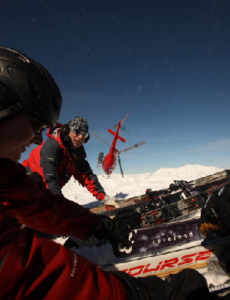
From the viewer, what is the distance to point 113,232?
2129 mm

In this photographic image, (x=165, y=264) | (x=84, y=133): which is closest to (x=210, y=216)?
(x=165, y=264)

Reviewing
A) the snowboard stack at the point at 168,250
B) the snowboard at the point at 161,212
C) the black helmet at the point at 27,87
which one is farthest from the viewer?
the snowboard at the point at 161,212

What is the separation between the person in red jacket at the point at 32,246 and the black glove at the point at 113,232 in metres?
0.95

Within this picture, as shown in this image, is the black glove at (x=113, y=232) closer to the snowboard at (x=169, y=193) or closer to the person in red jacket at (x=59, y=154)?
the person in red jacket at (x=59, y=154)

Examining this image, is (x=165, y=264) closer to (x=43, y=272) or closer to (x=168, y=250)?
(x=168, y=250)

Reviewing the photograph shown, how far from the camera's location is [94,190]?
5387mm

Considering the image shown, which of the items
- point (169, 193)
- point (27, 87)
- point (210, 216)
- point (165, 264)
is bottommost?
point (165, 264)

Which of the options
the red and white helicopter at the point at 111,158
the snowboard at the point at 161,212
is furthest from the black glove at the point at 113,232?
the red and white helicopter at the point at 111,158

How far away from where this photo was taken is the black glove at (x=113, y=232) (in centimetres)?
209

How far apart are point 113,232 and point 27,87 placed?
2018 millimetres

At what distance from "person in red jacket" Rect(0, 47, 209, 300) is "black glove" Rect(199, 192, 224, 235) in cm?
85

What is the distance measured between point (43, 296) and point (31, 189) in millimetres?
1054

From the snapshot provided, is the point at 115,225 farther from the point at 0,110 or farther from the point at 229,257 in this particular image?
the point at 0,110

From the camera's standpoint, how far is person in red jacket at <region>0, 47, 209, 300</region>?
697 mm
